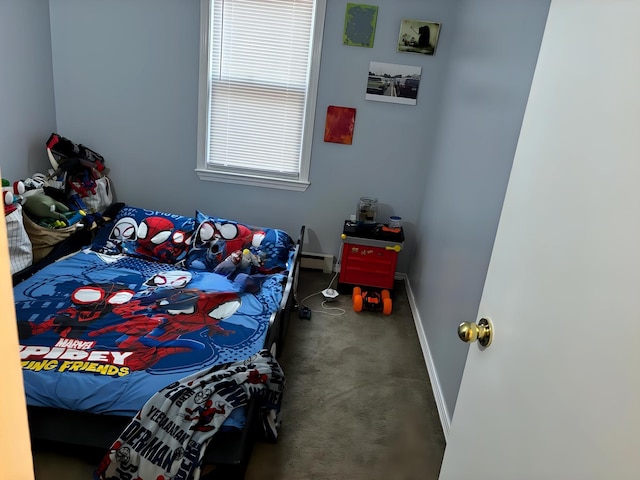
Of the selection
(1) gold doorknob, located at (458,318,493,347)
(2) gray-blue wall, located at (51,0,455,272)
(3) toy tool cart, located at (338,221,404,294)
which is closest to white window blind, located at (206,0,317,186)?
(2) gray-blue wall, located at (51,0,455,272)

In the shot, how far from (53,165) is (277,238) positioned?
65.0 inches

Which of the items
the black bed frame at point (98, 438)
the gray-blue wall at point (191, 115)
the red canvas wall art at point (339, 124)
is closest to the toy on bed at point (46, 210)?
the gray-blue wall at point (191, 115)

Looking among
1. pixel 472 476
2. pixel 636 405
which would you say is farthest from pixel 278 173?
pixel 636 405

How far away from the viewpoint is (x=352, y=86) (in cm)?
334

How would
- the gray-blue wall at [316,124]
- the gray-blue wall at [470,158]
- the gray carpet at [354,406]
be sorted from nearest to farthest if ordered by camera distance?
1. the gray-blue wall at [470,158]
2. the gray carpet at [354,406]
3. the gray-blue wall at [316,124]

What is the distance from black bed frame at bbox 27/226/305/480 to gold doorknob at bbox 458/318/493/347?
1.06m

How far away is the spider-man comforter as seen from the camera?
1.90m

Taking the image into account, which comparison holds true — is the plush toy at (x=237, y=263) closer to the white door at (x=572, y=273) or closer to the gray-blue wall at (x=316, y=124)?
the gray-blue wall at (x=316, y=124)

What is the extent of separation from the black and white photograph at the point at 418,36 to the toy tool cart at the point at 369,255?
48.6 inches

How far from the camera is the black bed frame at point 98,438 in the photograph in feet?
5.75

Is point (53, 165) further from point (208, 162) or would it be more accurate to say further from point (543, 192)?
point (543, 192)

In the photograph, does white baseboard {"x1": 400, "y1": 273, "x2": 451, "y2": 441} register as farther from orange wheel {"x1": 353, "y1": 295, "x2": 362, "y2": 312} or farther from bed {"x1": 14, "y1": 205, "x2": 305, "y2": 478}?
bed {"x1": 14, "y1": 205, "x2": 305, "y2": 478}

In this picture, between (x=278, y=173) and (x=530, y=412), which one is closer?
(x=530, y=412)

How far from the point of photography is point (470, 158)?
7.94 ft
